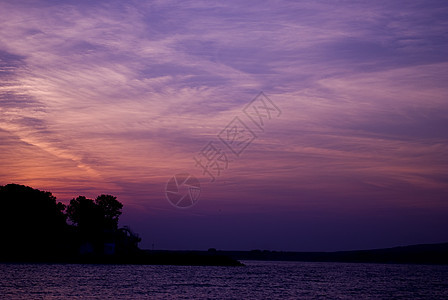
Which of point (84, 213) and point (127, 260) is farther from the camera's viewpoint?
point (84, 213)

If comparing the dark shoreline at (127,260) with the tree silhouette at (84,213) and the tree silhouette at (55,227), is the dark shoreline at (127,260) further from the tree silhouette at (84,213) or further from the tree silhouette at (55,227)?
the tree silhouette at (84,213)

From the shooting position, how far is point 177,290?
70062 mm

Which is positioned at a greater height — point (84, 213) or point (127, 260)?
point (84, 213)

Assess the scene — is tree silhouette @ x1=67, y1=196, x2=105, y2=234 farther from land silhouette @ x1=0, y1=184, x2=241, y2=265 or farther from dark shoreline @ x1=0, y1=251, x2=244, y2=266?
dark shoreline @ x1=0, y1=251, x2=244, y2=266

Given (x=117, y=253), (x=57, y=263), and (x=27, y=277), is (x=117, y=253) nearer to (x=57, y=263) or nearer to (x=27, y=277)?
(x=57, y=263)

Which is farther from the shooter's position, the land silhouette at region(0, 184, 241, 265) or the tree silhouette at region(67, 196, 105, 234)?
the tree silhouette at region(67, 196, 105, 234)

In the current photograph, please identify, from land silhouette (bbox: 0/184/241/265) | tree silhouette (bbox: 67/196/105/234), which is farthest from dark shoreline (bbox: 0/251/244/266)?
tree silhouette (bbox: 67/196/105/234)

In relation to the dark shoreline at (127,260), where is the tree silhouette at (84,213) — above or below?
above

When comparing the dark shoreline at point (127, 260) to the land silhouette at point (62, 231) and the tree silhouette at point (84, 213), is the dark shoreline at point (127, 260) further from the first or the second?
the tree silhouette at point (84, 213)

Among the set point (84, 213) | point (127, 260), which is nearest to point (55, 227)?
point (84, 213)

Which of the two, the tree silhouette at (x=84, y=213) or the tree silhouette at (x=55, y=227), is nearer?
the tree silhouette at (x=55, y=227)

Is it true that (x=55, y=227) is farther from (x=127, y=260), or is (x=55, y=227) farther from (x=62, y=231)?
(x=127, y=260)

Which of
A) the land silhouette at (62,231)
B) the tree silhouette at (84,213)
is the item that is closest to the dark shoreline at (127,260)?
the land silhouette at (62,231)

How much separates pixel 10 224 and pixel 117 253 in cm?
2795
